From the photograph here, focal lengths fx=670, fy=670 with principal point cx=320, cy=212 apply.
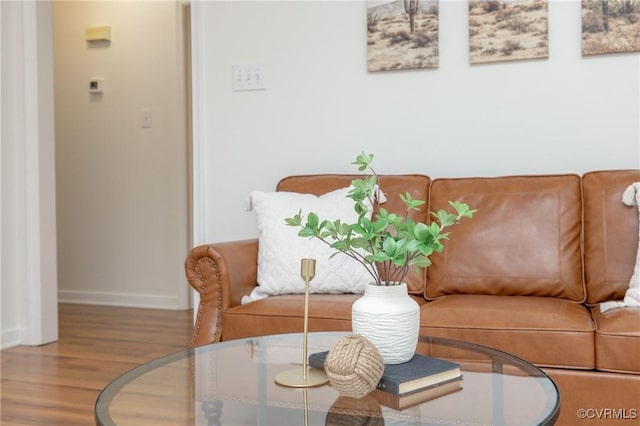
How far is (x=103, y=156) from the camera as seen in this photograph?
4.89 m

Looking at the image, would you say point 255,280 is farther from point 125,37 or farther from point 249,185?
point 125,37

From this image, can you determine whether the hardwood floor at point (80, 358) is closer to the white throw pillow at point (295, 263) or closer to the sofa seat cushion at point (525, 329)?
the white throw pillow at point (295, 263)

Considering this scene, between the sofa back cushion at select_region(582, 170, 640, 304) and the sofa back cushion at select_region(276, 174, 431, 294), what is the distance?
596mm

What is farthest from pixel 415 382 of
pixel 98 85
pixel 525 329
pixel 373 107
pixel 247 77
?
pixel 98 85

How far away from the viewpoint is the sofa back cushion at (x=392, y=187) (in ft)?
8.37

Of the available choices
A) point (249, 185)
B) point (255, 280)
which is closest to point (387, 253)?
point (255, 280)

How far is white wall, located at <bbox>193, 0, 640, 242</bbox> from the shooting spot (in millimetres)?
2750

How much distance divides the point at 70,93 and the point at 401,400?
4.44 metres

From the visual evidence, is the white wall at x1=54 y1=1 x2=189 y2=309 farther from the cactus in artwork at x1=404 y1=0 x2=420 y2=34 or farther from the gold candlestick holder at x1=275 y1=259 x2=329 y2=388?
the gold candlestick holder at x1=275 y1=259 x2=329 y2=388

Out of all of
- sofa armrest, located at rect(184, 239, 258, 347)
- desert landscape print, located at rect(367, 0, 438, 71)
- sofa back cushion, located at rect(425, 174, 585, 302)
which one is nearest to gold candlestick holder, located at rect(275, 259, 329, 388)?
sofa armrest, located at rect(184, 239, 258, 347)

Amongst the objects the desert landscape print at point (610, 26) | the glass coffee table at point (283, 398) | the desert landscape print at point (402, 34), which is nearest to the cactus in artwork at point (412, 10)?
the desert landscape print at point (402, 34)

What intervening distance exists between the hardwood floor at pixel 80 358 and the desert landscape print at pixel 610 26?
7.86 ft

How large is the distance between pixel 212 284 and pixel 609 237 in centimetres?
140

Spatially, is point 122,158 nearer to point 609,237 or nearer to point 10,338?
point 10,338
